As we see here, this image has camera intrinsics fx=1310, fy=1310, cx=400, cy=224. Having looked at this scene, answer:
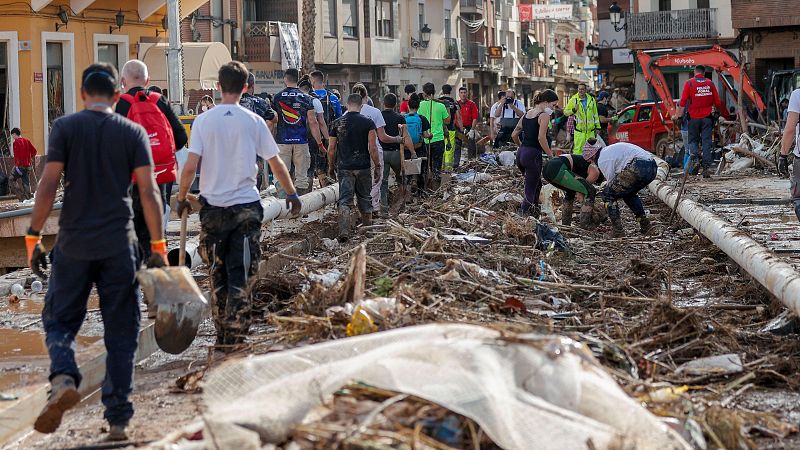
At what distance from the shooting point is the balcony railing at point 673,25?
56.9 metres

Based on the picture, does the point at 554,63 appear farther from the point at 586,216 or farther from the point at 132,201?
the point at 132,201

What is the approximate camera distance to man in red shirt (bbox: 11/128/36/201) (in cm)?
2244

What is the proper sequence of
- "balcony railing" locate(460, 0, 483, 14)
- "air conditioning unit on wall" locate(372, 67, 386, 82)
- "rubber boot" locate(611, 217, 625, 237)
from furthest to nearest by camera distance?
"balcony railing" locate(460, 0, 483, 14)
"air conditioning unit on wall" locate(372, 67, 386, 82)
"rubber boot" locate(611, 217, 625, 237)

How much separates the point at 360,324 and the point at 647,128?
23678 millimetres

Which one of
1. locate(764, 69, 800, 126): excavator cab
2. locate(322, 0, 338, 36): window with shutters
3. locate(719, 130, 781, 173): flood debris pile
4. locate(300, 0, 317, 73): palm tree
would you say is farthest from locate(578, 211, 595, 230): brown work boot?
locate(322, 0, 338, 36): window with shutters

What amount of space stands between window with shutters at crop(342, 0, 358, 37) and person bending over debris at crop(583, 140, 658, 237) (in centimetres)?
3742

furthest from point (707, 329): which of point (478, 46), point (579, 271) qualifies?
point (478, 46)

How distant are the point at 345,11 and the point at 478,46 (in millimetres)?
18659

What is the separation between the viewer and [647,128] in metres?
29.5

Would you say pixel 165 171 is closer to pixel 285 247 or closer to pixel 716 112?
pixel 285 247

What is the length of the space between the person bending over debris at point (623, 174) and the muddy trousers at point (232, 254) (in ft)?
20.9

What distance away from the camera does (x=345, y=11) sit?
5088 cm

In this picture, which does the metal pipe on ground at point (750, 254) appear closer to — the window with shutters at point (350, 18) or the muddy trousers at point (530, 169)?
the muddy trousers at point (530, 169)

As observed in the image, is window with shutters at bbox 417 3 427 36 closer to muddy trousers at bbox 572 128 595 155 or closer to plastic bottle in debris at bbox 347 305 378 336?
muddy trousers at bbox 572 128 595 155
